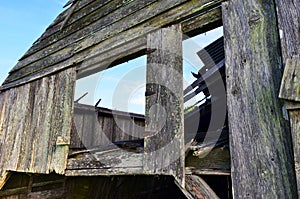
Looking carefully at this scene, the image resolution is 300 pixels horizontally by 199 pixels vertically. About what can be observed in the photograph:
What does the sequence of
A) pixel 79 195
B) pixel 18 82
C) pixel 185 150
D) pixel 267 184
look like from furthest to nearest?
pixel 79 195, pixel 18 82, pixel 185 150, pixel 267 184

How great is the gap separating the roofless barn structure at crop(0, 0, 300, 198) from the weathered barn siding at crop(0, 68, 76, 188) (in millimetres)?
16

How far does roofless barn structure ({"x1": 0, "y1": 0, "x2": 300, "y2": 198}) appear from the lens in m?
1.56

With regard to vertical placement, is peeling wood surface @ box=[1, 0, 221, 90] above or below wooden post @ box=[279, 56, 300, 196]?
above

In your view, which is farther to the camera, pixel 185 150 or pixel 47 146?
pixel 47 146

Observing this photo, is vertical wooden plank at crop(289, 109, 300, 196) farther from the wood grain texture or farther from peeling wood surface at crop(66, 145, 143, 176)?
the wood grain texture

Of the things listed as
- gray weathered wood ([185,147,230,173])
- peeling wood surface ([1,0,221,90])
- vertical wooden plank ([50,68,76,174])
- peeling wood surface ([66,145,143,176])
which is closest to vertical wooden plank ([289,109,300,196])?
gray weathered wood ([185,147,230,173])

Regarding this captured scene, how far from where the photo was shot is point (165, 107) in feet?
7.06

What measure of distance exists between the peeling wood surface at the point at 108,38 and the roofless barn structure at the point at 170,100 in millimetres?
14

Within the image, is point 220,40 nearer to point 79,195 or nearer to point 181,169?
point 181,169

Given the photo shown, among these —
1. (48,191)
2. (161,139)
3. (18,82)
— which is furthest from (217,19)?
(48,191)

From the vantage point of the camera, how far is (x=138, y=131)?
978 centimetres

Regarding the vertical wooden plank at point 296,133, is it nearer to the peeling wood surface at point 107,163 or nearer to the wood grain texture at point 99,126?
the peeling wood surface at point 107,163

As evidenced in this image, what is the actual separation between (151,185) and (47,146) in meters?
3.73

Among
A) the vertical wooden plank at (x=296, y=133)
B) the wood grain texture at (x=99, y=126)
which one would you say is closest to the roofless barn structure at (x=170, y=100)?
the vertical wooden plank at (x=296, y=133)
